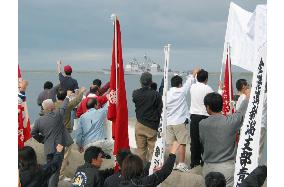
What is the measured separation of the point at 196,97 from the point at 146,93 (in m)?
1.03

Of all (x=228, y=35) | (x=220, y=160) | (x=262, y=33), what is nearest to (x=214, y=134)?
(x=220, y=160)

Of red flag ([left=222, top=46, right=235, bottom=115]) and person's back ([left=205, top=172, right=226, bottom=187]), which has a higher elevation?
red flag ([left=222, top=46, right=235, bottom=115])

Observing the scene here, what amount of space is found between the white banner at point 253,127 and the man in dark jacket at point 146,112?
3.72 m

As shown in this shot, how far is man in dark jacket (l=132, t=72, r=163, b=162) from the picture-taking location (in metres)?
8.58

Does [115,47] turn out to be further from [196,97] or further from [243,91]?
[243,91]

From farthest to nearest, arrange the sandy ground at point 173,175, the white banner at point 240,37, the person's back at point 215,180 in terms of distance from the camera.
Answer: the white banner at point 240,37 < the sandy ground at point 173,175 < the person's back at point 215,180

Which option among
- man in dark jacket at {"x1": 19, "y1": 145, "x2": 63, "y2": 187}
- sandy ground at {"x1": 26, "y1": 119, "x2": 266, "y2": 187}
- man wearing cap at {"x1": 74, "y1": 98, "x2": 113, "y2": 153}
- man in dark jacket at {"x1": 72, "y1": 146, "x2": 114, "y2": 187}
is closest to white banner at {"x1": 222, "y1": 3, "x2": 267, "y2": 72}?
sandy ground at {"x1": 26, "y1": 119, "x2": 266, "y2": 187}

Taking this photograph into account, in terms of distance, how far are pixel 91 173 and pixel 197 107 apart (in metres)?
3.60

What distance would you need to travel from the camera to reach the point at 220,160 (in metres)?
5.92

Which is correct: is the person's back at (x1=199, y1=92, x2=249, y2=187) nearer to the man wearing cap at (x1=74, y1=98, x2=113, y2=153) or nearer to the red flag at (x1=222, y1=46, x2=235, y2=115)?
the man wearing cap at (x1=74, y1=98, x2=113, y2=153)

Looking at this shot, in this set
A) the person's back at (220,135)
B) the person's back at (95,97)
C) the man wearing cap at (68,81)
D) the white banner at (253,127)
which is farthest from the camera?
the man wearing cap at (68,81)

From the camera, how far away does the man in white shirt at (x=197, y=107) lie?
26.6ft

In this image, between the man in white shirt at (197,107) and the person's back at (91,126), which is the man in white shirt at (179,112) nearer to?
the man in white shirt at (197,107)

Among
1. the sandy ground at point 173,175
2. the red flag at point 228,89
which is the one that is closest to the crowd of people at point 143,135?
the sandy ground at point 173,175
